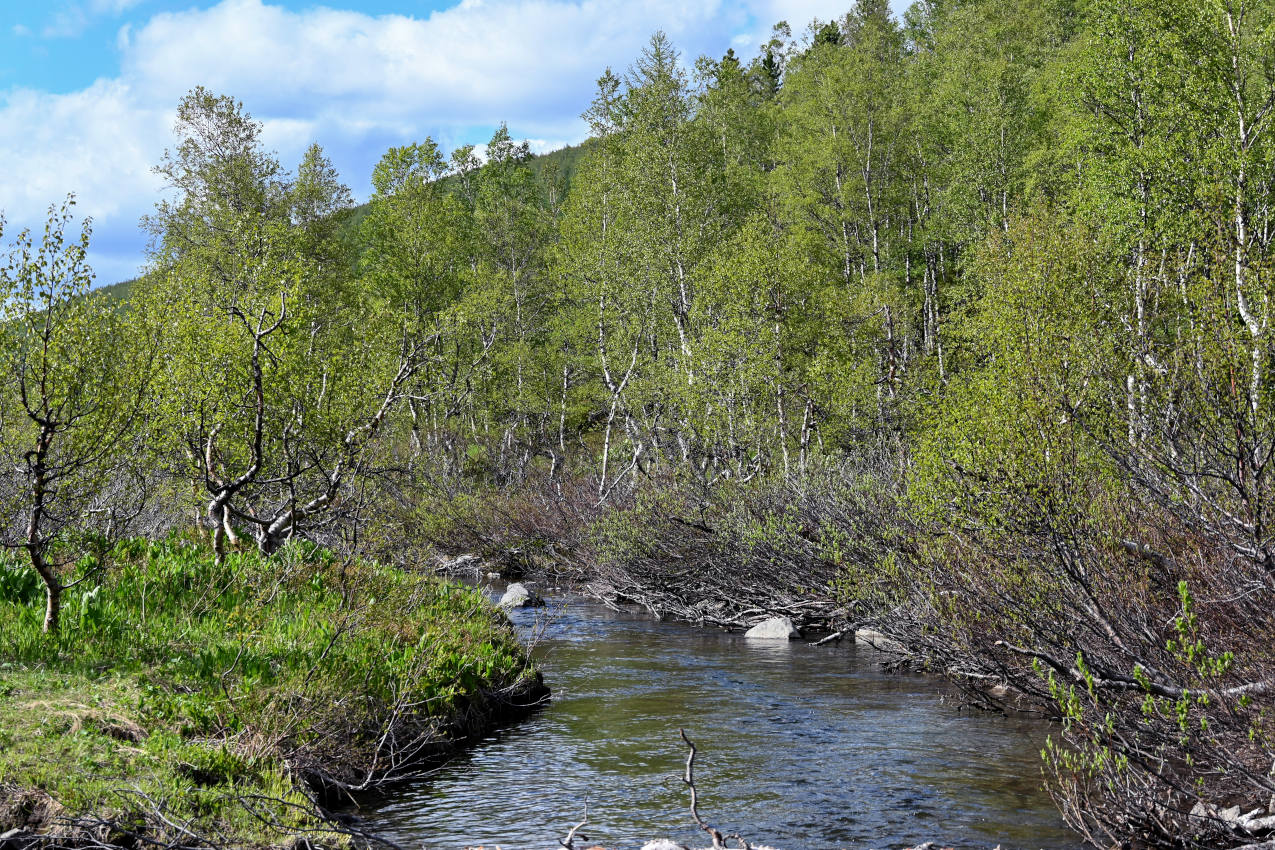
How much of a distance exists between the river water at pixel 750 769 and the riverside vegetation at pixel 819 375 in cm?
84

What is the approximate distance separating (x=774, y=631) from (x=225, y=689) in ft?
39.5

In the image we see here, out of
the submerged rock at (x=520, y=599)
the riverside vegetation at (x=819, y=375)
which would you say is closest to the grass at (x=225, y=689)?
the riverside vegetation at (x=819, y=375)

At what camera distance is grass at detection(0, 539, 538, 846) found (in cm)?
727

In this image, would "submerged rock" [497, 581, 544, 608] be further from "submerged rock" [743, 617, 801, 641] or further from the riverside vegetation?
Answer: "submerged rock" [743, 617, 801, 641]

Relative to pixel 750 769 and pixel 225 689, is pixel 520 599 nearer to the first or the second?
pixel 750 769

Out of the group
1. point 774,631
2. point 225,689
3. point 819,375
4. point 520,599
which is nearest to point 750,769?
point 225,689

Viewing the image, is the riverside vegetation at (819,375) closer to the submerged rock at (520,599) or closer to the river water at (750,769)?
the river water at (750,769)

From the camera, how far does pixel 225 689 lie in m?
9.62

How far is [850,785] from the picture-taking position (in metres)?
10.1

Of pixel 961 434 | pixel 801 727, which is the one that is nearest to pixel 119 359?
pixel 801 727

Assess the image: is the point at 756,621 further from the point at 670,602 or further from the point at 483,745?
the point at 483,745

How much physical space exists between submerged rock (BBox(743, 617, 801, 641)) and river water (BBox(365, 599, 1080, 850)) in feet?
10.0

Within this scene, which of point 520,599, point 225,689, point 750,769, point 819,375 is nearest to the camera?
point 225,689

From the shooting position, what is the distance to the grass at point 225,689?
7273 millimetres
